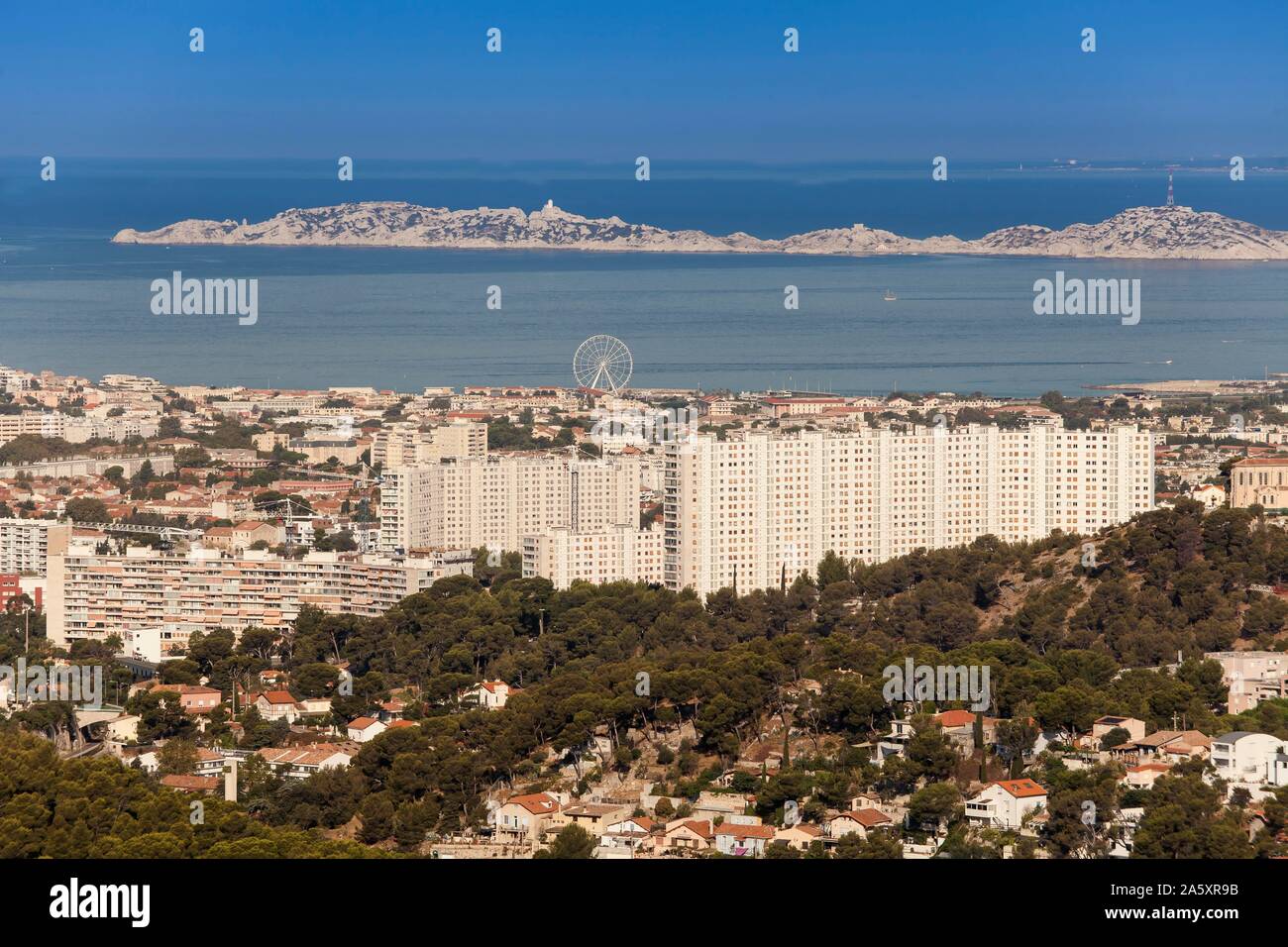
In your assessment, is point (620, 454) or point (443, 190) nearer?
point (620, 454)

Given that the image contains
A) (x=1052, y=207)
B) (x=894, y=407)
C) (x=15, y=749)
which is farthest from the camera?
(x=1052, y=207)

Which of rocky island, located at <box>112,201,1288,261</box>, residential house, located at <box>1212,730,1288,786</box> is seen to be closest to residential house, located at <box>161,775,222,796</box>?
residential house, located at <box>1212,730,1288,786</box>

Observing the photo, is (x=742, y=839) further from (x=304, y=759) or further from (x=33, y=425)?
(x=33, y=425)

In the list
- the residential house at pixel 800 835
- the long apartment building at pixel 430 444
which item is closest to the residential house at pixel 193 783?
the residential house at pixel 800 835

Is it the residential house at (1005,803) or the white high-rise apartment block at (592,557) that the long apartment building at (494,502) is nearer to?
the white high-rise apartment block at (592,557)

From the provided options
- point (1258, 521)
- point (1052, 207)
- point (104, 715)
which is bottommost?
point (104, 715)

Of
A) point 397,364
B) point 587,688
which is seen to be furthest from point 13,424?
point 587,688
